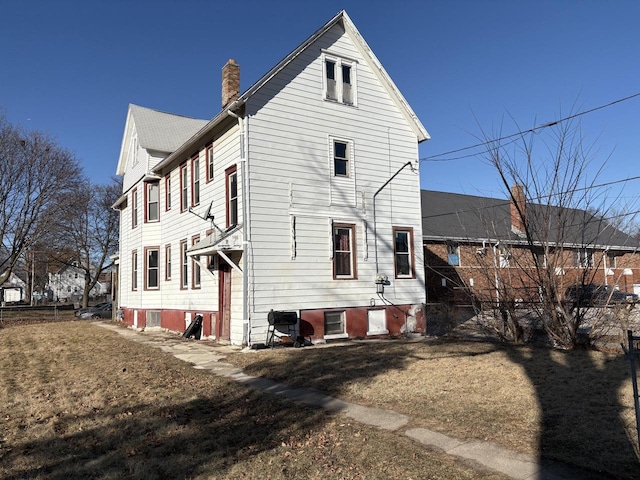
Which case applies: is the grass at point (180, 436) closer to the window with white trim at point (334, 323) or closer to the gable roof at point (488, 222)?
the gable roof at point (488, 222)

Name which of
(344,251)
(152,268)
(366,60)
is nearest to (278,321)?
(344,251)

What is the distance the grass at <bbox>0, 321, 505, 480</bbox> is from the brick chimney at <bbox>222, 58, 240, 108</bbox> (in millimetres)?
9826

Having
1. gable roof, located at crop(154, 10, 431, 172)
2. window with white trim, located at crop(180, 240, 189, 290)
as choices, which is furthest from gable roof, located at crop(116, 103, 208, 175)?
window with white trim, located at crop(180, 240, 189, 290)

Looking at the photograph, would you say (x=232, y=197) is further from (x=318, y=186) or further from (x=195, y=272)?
(x=195, y=272)

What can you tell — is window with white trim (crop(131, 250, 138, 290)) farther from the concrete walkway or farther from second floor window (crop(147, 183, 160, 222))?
the concrete walkway

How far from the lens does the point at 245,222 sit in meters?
13.9

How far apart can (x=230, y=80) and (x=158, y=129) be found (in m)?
7.33

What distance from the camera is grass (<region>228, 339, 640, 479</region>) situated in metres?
5.33

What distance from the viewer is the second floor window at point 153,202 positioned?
70.8 ft

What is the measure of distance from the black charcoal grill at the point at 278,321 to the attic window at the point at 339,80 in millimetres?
7065

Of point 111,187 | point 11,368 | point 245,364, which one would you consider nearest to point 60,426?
point 245,364

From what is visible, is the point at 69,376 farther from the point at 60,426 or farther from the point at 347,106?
the point at 347,106

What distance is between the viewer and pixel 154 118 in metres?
23.2

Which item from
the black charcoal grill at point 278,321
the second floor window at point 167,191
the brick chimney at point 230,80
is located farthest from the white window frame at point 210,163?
the black charcoal grill at point 278,321
